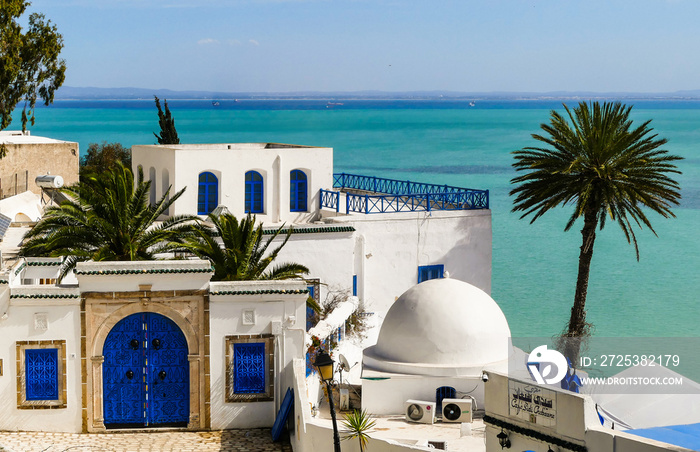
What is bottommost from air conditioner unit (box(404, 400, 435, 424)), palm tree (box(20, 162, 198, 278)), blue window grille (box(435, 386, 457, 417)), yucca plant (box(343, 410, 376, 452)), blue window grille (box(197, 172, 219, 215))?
air conditioner unit (box(404, 400, 435, 424))

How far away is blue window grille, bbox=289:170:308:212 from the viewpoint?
32.5 meters

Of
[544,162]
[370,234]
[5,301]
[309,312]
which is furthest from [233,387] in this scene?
[544,162]

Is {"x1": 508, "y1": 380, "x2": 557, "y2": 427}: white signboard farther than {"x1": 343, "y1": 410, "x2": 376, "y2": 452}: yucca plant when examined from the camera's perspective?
No

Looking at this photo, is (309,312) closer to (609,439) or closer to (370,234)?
(370,234)

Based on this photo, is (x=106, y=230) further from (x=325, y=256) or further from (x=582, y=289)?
(x=582, y=289)

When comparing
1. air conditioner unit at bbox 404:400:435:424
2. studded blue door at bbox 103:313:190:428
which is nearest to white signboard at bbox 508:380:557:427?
air conditioner unit at bbox 404:400:435:424

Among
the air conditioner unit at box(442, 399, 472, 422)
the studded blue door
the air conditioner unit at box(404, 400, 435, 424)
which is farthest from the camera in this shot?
the air conditioner unit at box(404, 400, 435, 424)

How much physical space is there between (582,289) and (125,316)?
17.3 meters

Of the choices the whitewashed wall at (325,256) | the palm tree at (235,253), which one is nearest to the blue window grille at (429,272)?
the whitewashed wall at (325,256)

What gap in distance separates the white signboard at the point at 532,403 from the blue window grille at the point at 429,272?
16480mm

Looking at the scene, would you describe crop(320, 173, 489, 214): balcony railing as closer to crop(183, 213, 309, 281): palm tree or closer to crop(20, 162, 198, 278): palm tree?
crop(183, 213, 309, 281): palm tree

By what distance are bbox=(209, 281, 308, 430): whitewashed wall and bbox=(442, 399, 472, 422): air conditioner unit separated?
3.22 meters

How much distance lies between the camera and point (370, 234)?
30.4 meters

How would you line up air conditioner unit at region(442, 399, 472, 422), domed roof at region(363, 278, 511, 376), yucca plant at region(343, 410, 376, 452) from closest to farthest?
yucca plant at region(343, 410, 376, 452), air conditioner unit at region(442, 399, 472, 422), domed roof at region(363, 278, 511, 376)
